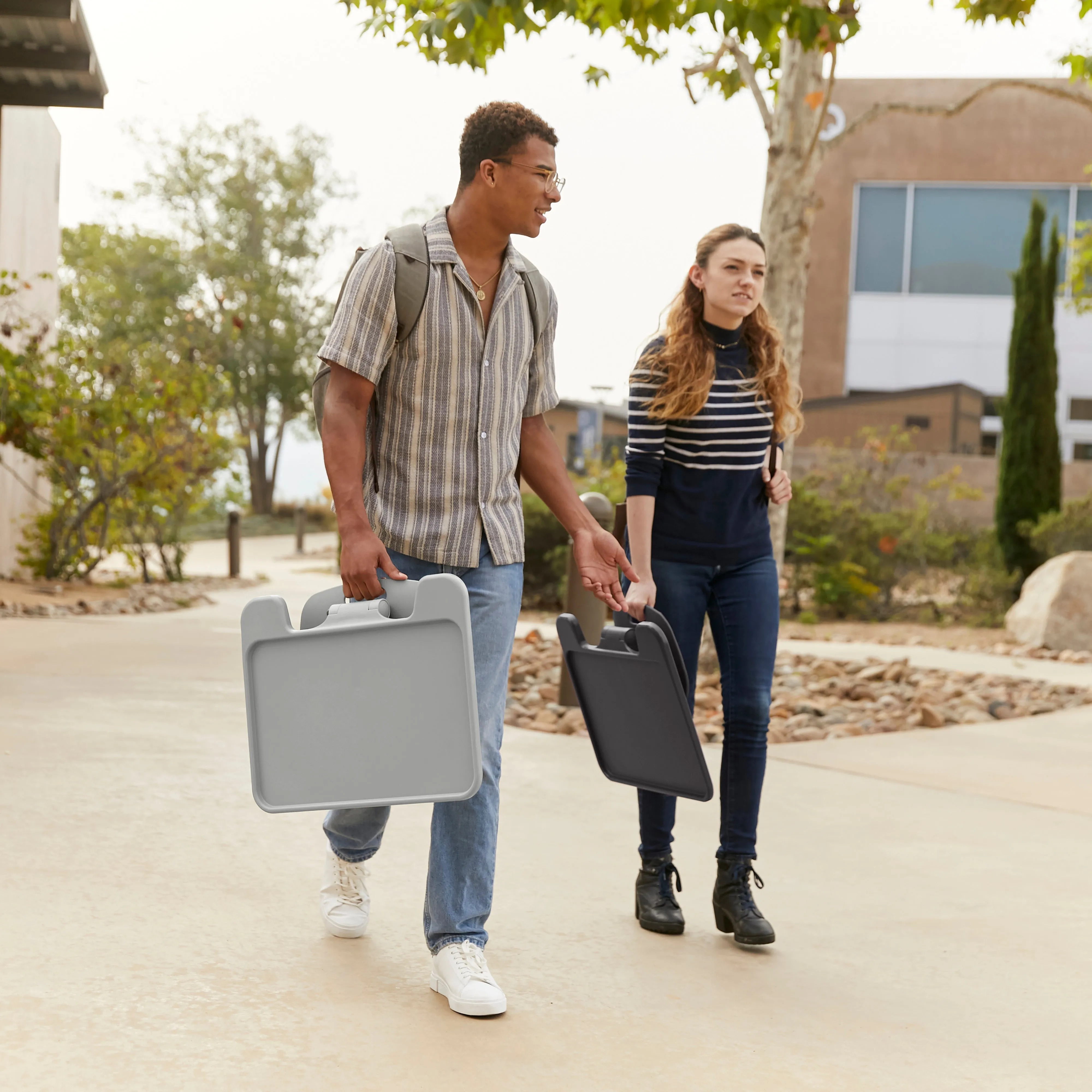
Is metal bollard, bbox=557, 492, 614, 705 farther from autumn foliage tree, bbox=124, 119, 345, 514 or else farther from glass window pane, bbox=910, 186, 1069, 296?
autumn foliage tree, bbox=124, 119, 345, 514

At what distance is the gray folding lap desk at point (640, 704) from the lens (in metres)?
3.02

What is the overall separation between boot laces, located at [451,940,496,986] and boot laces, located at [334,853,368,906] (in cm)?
49

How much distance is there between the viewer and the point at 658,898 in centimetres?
342

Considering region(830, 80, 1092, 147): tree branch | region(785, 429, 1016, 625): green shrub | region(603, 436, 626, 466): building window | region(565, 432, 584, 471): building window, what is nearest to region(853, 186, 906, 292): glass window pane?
region(603, 436, 626, 466): building window

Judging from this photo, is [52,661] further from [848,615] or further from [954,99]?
[954,99]

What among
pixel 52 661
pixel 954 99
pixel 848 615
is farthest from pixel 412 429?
pixel 954 99

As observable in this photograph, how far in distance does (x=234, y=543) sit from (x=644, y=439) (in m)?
15.4

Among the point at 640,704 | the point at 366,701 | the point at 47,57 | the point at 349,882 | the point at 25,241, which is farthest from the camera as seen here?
the point at 25,241

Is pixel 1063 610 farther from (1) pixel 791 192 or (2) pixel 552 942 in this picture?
(2) pixel 552 942

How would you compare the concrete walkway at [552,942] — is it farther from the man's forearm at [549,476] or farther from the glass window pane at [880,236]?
the glass window pane at [880,236]

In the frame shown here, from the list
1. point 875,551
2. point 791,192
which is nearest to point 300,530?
point 875,551

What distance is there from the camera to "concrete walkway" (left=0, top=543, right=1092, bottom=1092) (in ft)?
8.25

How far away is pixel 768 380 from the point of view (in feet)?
11.5

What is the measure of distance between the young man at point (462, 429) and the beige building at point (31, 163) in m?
7.44
